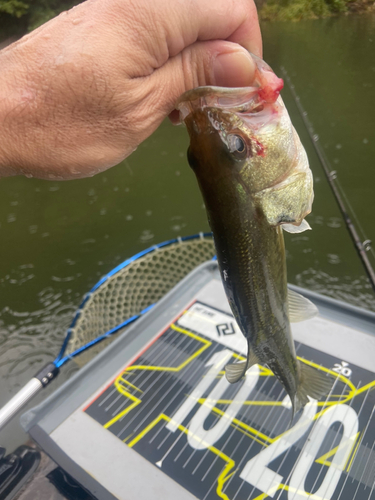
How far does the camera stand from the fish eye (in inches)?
35.4

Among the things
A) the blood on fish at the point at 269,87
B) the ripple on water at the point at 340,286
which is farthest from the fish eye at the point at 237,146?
the ripple on water at the point at 340,286

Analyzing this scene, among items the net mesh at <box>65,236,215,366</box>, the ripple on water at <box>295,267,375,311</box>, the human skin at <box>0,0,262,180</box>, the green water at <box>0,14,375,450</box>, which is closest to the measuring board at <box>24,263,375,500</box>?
the net mesh at <box>65,236,215,366</box>

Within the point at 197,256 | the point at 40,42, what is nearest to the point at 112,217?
the point at 197,256

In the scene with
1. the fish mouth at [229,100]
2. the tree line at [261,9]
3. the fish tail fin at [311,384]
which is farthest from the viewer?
the tree line at [261,9]

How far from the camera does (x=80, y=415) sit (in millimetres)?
1672

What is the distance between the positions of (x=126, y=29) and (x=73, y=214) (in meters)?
4.90

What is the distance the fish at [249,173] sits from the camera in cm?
89

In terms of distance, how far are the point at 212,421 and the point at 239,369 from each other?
40 centimetres

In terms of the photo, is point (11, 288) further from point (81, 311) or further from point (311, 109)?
point (311, 109)

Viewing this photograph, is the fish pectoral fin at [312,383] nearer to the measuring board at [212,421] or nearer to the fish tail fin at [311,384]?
the fish tail fin at [311,384]

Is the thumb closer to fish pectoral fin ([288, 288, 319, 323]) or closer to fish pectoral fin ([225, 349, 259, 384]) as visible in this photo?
fish pectoral fin ([288, 288, 319, 323])

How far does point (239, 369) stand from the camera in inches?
51.9

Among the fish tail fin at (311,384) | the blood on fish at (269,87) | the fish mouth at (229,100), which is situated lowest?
the fish tail fin at (311,384)

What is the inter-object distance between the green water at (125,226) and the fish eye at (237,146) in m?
2.63
